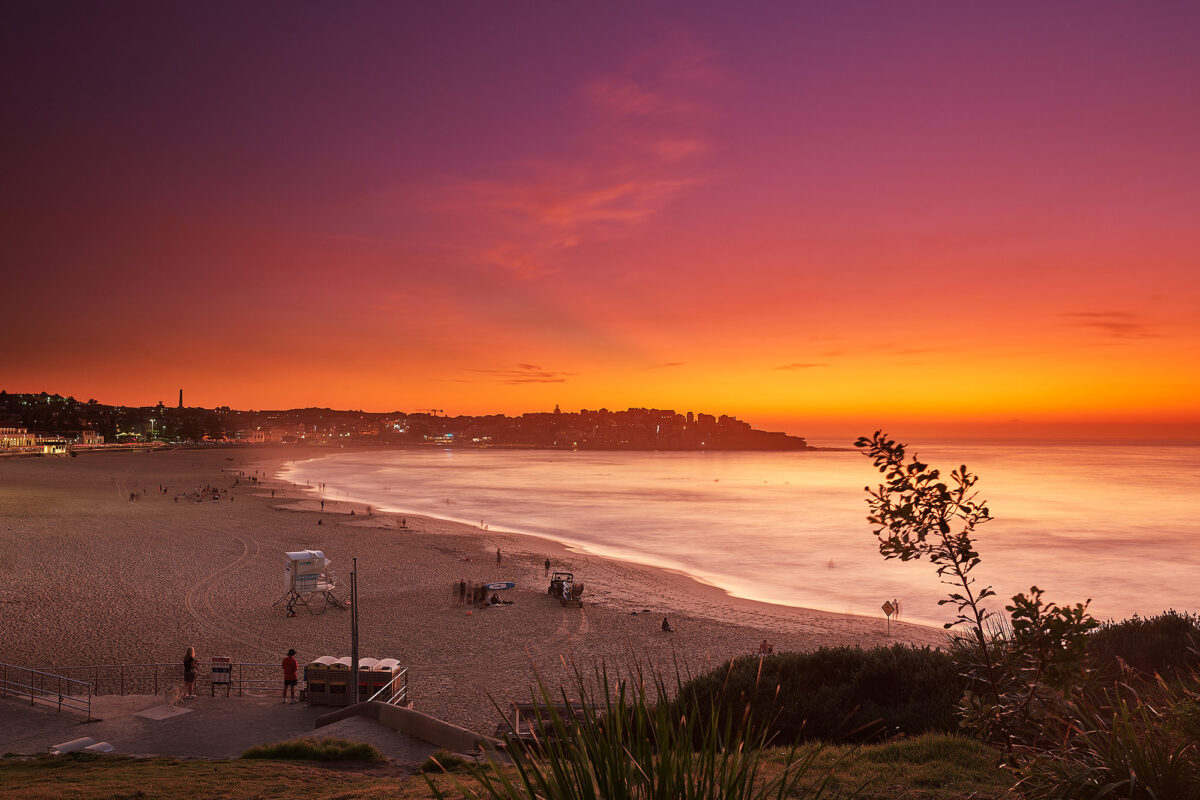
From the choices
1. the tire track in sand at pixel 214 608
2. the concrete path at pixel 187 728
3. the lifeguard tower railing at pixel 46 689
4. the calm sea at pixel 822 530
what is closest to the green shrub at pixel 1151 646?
the concrete path at pixel 187 728

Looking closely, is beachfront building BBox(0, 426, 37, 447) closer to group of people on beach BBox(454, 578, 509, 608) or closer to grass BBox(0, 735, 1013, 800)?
group of people on beach BBox(454, 578, 509, 608)

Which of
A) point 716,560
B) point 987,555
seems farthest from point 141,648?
point 987,555

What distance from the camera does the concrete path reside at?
12.7 m

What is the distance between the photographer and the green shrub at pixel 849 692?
1132cm

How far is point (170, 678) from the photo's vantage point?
18.3m

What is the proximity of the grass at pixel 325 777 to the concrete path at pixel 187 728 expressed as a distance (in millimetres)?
1433

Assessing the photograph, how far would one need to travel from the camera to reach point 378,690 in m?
16.0

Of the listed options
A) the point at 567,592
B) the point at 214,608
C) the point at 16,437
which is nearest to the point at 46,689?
the point at 214,608

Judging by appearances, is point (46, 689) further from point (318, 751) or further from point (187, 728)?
point (318, 751)

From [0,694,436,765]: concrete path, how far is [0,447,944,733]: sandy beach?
267 centimetres

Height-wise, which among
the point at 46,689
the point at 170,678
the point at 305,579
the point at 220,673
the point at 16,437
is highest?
the point at 16,437

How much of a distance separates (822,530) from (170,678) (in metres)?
49.5

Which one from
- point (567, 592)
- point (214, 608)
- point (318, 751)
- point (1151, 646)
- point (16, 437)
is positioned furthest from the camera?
point (16, 437)

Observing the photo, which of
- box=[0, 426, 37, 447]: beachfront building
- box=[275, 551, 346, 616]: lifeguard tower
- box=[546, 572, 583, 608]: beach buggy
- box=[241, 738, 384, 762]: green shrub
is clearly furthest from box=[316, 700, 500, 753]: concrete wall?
box=[0, 426, 37, 447]: beachfront building
